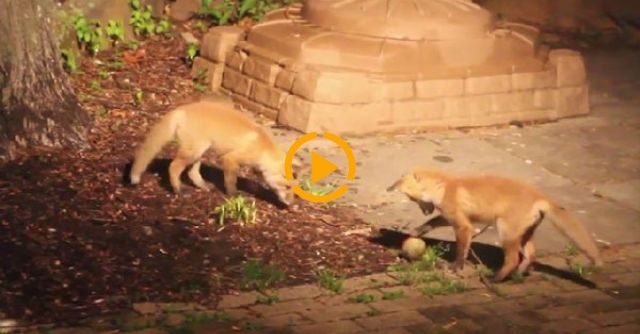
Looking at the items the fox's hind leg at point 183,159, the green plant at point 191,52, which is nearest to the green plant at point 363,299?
the fox's hind leg at point 183,159

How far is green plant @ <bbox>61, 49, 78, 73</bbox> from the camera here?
11.5 m

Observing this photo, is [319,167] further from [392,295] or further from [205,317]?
[205,317]

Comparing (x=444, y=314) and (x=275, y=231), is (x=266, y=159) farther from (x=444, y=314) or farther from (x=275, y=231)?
(x=444, y=314)

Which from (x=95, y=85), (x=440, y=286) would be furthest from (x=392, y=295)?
(x=95, y=85)

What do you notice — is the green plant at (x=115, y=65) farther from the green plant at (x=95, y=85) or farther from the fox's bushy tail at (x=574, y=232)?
the fox's bushy tail at (x=574, y=232)

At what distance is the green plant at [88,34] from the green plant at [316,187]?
3.69 m

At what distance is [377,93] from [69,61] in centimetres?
307

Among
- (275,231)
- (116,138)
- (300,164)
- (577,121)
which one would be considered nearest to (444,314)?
(275,231)

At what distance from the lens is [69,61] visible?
11570 mm

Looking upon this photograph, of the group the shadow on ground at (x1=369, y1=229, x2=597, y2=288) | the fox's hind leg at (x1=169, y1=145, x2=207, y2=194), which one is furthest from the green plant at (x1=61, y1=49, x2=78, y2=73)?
the shadow on ground at (x1=369, y1=229, x2=597, y2=288)

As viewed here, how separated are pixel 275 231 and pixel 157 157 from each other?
1.74 meters

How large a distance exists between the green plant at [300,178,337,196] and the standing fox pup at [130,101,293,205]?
1.20ft

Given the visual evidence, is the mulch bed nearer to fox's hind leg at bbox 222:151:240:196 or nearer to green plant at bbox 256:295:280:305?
fox's hind leg at bbox 222:151:240:196

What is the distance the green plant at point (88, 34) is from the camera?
1193cm
